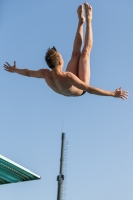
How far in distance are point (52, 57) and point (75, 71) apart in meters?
0.73

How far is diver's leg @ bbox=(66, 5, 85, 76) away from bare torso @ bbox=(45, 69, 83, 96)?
35cm

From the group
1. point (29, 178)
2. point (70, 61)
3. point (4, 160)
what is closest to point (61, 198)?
point (29, 178)

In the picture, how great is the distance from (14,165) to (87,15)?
19.5ft

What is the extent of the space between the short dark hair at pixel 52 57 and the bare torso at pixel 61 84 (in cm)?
18

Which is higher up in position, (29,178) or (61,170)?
(61,170)

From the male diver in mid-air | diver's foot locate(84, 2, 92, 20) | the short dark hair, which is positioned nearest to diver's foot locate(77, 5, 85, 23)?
the male diver in mid-air

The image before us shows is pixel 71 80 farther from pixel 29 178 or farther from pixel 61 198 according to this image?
pixel 61 198

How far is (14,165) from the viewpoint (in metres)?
13.7

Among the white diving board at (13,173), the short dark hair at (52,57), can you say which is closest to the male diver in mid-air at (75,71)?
the short dark hair at (52,57)

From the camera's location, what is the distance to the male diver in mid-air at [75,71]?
820cm

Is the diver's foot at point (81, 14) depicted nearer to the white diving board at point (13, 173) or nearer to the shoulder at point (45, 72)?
the shoulder at point (45, 72)

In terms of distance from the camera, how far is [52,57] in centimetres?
817

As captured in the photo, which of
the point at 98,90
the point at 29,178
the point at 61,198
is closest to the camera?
the point at 98,90

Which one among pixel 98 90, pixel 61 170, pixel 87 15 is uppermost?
pixel 61 170
